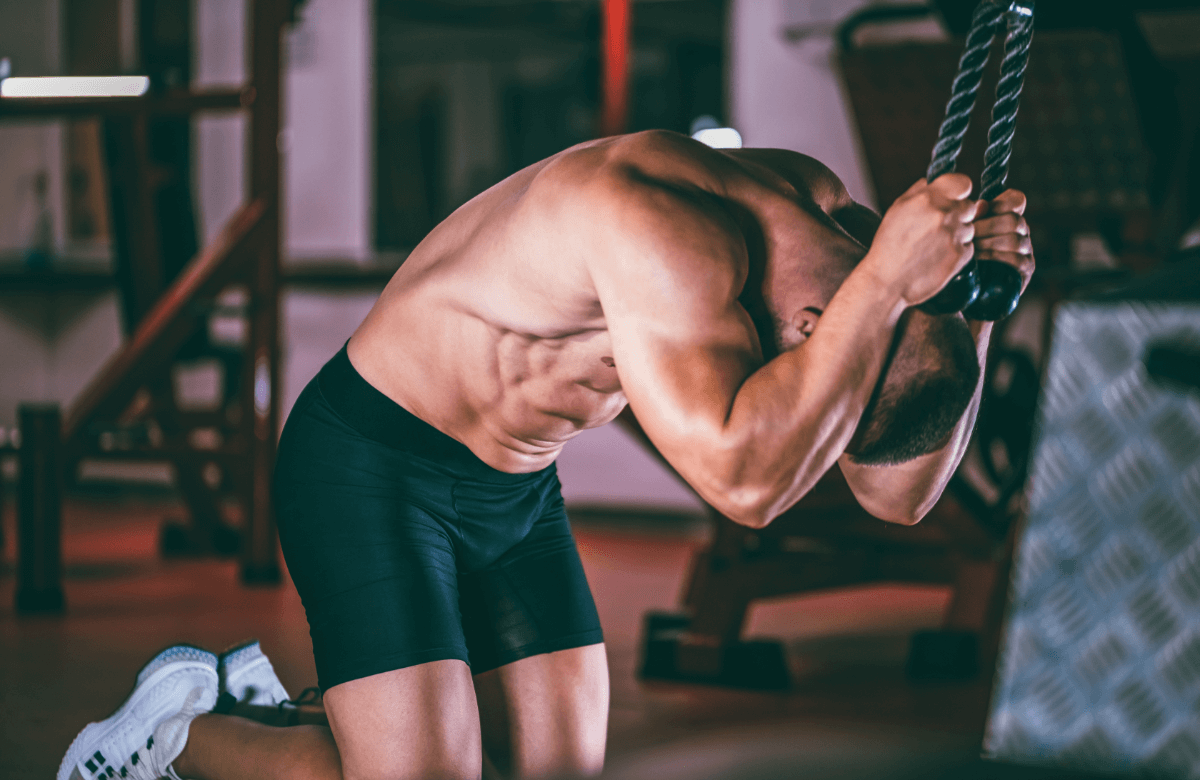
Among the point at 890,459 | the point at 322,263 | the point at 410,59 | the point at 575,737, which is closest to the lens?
the point at 890,459

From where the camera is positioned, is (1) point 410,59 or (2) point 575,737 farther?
(1) point 410,59

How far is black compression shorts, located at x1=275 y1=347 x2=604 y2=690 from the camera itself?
1478 millimetres

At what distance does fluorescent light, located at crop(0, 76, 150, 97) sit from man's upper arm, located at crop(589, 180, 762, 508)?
330 cm

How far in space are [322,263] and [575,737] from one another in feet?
15.4

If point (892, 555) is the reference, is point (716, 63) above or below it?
above

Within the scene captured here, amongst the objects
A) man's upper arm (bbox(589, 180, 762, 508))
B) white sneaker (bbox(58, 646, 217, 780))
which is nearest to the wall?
white sneaker (bbox(58, 646, 217, 780))

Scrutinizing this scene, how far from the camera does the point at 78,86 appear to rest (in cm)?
416

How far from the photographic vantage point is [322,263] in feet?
19.7

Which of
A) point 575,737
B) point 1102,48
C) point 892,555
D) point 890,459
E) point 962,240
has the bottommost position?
point 892,555

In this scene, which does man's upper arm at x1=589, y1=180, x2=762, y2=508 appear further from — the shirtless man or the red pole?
the red pole

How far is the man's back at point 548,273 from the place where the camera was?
1.20 m

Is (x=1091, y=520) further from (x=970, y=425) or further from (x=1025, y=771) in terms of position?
(x=1025, y=771)

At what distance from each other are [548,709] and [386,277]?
4.40 metres

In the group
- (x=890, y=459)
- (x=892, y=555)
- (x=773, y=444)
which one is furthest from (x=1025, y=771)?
(x=892, y=555)
